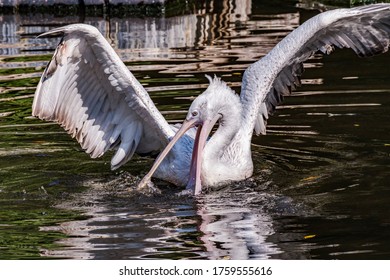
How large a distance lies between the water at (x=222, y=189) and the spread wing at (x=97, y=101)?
248 mm

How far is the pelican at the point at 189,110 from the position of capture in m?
7.85

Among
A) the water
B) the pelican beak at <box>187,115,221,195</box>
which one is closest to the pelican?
the pelican beak at <box>187,115,221,195</box>

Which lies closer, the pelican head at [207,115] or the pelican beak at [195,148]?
the pelican beak at [195,148]

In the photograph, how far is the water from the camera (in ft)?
20.7

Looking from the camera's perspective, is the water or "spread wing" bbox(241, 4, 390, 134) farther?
"spread wing" bbox(241, 4, 390, 134)

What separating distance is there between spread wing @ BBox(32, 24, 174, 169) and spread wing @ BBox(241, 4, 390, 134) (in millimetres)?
705

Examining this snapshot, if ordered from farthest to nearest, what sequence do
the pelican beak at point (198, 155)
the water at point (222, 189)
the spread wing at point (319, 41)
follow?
the spread wing at point (319, 41), the pelican beak at point (198, 155), the water at point (222, 189)

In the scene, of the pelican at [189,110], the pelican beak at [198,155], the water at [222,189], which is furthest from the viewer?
the pelican at [189,110]

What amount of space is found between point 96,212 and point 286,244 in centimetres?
145

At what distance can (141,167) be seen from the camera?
8672mm

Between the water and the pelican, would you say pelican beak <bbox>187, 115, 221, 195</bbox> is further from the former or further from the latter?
the water

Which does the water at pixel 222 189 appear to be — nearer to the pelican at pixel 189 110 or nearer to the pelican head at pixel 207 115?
the pelican at pixel 189 110

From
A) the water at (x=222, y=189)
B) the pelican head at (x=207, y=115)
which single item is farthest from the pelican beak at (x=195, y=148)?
the water at (x=222, y=189)

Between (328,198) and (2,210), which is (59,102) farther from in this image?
(328,198)
